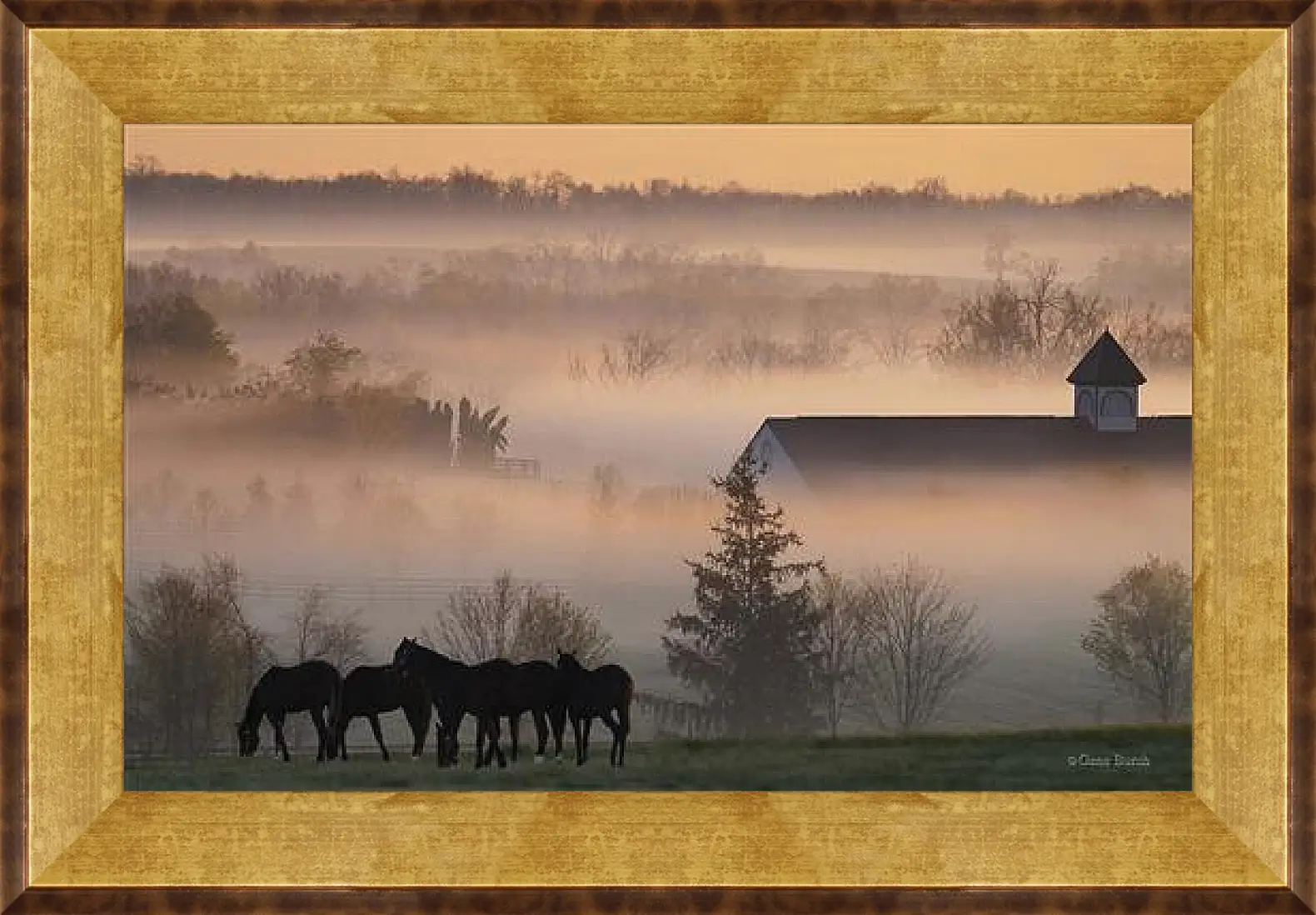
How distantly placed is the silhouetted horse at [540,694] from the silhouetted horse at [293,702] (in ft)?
2.18

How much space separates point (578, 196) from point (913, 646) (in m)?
2.09

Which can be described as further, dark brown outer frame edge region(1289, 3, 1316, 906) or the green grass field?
the green grass field

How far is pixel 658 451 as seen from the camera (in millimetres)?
6641

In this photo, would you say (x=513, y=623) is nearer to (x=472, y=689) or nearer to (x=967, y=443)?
(x=472, y=689)

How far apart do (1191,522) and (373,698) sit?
10.2 ft

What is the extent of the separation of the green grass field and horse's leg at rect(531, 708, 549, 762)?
0.13 ft

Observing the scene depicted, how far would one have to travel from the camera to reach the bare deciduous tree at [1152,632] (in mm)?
6609

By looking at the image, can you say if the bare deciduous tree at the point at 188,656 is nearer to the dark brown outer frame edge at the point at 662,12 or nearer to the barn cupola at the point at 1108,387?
the dark brown outer frame edge at the point at 662,12

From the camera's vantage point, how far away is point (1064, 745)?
6.62 meters

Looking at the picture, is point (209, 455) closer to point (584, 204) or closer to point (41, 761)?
point (41, 761)

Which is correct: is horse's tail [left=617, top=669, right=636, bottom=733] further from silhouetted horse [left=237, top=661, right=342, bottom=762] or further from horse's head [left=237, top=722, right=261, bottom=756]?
horse's head [left=237, top=722, right=261, bottom=756]

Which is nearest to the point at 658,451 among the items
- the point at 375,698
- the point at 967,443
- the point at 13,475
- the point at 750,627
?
the point at 750,627

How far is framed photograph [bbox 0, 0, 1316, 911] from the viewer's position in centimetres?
643

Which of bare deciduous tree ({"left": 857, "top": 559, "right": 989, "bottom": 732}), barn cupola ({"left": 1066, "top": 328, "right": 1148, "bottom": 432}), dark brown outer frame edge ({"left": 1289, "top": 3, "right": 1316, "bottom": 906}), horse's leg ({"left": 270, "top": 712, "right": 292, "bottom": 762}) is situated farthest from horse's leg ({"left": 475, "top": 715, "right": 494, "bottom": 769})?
dark brown outer frame edge ({"left": 1289, "top": 3, "right": 1316, "bottom": 906})
